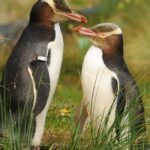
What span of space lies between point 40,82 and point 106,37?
0.55m

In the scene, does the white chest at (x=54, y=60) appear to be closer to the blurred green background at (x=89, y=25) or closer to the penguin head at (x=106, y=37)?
the penguin head at (x=106, y=37)

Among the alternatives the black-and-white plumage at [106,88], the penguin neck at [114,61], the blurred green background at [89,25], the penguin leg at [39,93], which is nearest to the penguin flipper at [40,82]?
the penguin leg at [39,93]

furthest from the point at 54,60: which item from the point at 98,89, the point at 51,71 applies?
the point at 98,89

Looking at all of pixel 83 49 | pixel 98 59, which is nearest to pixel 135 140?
pixel 98 59

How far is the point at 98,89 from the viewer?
16.6 ft

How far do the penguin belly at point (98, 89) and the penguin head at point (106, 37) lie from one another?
14 cm

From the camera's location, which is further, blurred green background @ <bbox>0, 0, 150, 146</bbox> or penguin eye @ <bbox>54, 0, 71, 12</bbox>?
blurred green background @ <bbox>0, 0, 150, 146</bbox>

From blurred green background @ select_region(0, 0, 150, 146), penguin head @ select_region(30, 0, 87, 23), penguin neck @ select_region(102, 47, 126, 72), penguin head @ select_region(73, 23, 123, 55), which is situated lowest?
blurred green background @ select_region(0, 0, 150, 146)

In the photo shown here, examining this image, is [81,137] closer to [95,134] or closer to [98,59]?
[95,134]

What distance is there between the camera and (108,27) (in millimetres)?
5211

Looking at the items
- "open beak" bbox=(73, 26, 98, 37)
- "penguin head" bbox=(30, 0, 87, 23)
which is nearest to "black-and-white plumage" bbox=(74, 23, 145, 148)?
"open beak" bbox=(73, 26, 98, 37)

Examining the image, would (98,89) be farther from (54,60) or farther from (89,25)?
(89,25)

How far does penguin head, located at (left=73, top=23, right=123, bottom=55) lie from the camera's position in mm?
5203

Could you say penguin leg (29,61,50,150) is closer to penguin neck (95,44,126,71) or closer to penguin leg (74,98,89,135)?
penguin leg (74,98,89,135)
